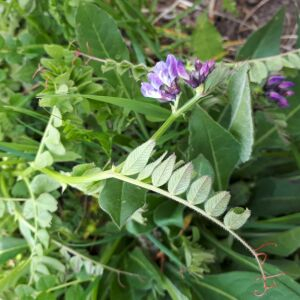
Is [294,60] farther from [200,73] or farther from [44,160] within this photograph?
[44,160]

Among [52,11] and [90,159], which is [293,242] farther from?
[52,11]

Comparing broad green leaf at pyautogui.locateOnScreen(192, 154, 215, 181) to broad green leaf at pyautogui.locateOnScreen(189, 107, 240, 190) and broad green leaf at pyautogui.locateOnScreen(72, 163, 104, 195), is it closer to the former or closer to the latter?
broad green leaf at pyautogui.locateOnScreen(189, 107, 240, 190)

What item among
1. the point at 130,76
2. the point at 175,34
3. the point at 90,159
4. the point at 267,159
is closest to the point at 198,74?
the point at 130,76

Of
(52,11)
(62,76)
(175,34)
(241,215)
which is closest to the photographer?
(241,215)

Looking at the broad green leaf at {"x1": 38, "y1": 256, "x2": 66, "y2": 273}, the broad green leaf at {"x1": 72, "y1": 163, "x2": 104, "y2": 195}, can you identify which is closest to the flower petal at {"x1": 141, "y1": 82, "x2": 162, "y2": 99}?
the broad green leaf at {"x1": 72, "y1": 163, "x2": 104, "y2": 195}

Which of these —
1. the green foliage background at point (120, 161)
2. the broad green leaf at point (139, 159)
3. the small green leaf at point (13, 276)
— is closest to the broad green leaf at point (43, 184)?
the green foliage background at point (120, 161)

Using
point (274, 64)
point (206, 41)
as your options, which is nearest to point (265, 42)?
point (206, 41)

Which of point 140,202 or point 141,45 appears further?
point 141,45
